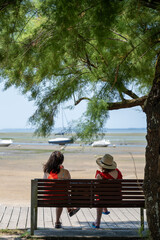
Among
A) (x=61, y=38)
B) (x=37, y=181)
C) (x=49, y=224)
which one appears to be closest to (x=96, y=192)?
(x=37, y=181)

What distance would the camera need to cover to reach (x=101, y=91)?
620cm

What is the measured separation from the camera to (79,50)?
18.8ft

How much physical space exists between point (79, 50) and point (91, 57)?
3.15 feet

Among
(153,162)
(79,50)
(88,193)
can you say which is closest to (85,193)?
(88,193)

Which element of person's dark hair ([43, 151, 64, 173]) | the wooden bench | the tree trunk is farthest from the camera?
person's dark hair ([43, 151, 64, 173])

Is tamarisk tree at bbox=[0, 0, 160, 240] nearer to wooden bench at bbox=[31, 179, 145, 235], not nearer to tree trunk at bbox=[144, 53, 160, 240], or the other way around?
tree trunk at bbox=[144, 53, 160, 240]

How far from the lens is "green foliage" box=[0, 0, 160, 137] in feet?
15.4

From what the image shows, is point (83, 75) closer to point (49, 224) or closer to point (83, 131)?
point (83, 131)

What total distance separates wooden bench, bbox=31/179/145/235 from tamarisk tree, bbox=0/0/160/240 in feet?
2.94

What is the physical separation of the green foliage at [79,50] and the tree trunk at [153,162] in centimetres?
72

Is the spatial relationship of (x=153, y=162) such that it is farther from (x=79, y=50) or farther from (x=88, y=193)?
(x=79, y=50)

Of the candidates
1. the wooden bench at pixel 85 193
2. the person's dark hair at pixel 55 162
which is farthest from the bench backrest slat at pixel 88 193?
the person's dark hair at pixel 55 162

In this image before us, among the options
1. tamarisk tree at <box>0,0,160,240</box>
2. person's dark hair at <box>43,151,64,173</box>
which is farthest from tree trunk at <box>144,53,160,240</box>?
person's dark hair at <box>43,151,64,173</box>

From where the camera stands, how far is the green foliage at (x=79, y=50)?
4695 mm
